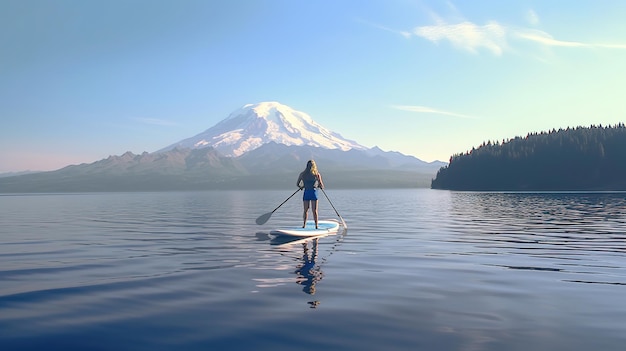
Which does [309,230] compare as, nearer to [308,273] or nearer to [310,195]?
[310,195]

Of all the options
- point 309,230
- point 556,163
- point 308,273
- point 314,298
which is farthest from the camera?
point 556,163

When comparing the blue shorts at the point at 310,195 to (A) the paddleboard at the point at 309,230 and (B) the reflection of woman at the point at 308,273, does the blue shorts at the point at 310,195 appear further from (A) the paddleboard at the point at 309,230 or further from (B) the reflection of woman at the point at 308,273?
(B) the reflection of woman at the point at 308,273

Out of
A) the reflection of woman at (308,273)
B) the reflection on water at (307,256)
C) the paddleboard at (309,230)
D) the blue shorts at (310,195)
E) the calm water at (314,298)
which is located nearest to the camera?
the calm water at (314,298)

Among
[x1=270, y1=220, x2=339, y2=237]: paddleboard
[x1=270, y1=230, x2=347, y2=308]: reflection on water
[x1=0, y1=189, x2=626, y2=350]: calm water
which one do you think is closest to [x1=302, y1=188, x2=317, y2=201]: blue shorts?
[x1=270, y1=220, x2=339, y2=237]: paddleboard

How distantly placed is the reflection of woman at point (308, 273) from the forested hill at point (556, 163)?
169054 mm

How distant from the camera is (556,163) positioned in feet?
555

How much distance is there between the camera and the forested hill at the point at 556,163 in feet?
525

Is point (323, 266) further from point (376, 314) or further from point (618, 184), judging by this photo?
point (618, 184)

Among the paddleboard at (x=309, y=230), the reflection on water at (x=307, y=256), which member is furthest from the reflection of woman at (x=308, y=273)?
the paddleboard at (x=309, y=230)

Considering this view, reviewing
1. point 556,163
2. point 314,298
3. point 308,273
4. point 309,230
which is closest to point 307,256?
point 308,273

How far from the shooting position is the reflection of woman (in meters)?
11.0

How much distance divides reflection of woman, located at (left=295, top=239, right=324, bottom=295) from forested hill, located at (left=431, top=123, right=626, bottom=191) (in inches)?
6656

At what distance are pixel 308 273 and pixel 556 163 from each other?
180 metres

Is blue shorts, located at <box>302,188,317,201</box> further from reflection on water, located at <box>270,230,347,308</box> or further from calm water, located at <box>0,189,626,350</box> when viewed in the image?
calm water, located at <box>0,189,626,350</box>
